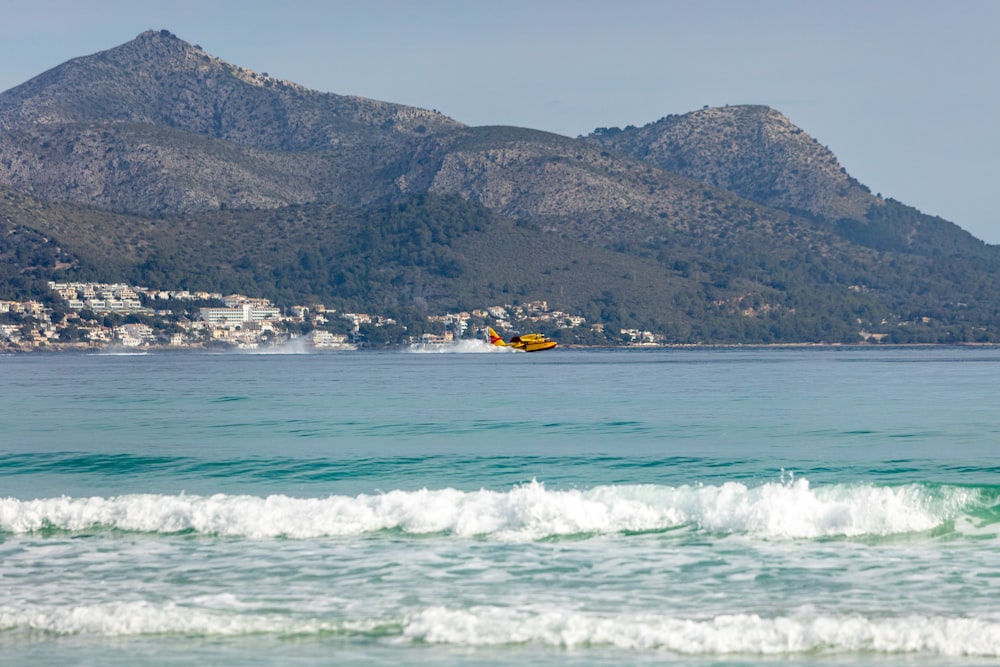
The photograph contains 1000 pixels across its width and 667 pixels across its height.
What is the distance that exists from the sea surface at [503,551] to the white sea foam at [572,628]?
40 mm

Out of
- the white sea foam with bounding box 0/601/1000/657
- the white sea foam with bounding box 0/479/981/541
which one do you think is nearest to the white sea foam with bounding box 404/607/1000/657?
the white sea foam with bounding box 0/601/1000/657

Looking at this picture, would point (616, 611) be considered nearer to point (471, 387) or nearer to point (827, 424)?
point (827, 424)

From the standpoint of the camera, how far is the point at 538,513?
26078 mm

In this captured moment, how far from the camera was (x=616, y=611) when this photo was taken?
19.4 meters

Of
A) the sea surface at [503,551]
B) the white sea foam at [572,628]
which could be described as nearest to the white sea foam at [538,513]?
the sea surface at [503,551]

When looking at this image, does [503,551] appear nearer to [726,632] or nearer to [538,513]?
[538,513]

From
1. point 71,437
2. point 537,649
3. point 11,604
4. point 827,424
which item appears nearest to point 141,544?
point 11,604

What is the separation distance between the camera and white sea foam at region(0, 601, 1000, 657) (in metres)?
17.6

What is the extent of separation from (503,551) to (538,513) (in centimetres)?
228

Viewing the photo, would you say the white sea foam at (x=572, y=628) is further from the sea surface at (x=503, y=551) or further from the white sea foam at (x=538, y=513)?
the white sea foam at (x=538, y=513)

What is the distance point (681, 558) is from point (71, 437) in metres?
32.2

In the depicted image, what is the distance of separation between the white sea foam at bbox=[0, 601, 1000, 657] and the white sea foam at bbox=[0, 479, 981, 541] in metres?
6.18

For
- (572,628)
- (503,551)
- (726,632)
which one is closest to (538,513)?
(503,551)

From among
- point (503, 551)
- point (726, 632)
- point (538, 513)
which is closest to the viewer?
point (726, 632)
